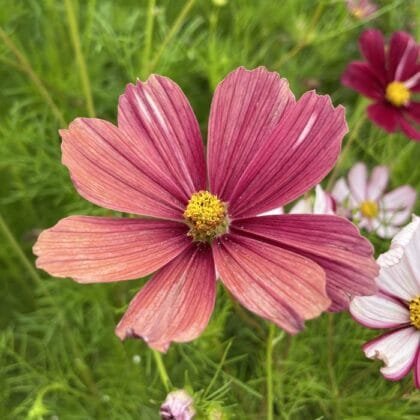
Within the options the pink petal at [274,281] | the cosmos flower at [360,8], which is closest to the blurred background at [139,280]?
the cosmos flower at [360,8]

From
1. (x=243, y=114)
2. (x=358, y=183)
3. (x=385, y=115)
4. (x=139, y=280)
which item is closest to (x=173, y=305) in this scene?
(x=243, y=114)

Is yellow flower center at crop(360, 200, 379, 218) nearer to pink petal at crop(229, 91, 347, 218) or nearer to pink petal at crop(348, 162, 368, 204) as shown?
pink petal at crop(348, 162, 368, 204)

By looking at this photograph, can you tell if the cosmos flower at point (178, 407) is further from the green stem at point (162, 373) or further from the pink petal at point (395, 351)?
the pink petal at point (395, 351)

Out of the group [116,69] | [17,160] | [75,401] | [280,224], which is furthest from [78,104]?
[280,224]

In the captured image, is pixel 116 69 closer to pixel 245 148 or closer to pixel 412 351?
pixel 245 148

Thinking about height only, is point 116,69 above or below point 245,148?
above

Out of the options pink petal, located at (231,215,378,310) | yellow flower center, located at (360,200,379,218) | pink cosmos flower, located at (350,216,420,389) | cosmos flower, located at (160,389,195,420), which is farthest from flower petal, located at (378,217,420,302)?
yellow flower center, located at (360,200,379,218)
